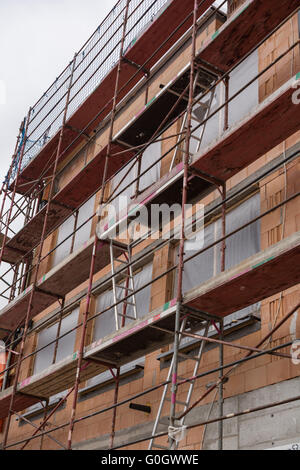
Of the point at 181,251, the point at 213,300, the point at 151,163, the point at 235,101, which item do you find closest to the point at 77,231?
the point at 151,163

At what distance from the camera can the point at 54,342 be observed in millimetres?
15992

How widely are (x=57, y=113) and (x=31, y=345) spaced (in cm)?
790

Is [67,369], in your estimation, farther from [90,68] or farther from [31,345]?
[90,68]

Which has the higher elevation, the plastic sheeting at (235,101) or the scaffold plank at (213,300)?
the plastic sheeting at (235,101)

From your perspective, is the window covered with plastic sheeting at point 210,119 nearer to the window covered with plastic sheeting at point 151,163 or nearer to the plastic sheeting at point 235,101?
the plastic sheeting at point 235,101

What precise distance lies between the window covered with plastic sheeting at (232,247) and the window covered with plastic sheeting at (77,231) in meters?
5.52

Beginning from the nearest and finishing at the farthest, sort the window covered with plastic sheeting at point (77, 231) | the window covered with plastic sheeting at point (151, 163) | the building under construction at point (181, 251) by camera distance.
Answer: the building under construction at point (181, 251) → the window covered with plastic sheeting at point (151, 163) → the window covered with plastic sheeting at point (77, 231)

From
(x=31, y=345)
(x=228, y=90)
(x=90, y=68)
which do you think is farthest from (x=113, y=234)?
(x=90, y=68)

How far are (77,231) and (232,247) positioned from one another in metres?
7.41

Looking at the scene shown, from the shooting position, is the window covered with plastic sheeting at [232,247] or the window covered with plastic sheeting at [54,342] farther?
the window covered with plastic sheeting at [54,342]

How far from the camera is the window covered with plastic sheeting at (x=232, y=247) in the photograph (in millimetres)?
9992

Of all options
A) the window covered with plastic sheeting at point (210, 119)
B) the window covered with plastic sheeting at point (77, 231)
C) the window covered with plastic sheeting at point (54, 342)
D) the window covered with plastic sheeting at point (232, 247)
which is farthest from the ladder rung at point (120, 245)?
the window covered with plastic sheeting at point (77, 231)

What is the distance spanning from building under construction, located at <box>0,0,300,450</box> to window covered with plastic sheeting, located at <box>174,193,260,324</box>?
34 millimetres

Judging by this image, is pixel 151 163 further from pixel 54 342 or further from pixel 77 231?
pixel 54 342
